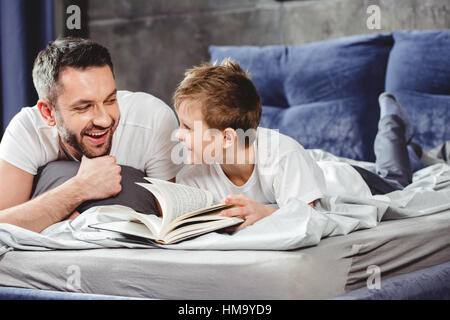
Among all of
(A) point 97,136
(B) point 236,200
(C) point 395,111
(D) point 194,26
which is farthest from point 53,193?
(D) point 194,26

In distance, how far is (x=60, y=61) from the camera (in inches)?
63.2

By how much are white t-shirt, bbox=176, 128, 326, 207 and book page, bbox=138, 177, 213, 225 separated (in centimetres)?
23

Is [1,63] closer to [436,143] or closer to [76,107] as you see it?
[76,107]

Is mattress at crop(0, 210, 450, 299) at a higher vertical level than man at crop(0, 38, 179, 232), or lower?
lower

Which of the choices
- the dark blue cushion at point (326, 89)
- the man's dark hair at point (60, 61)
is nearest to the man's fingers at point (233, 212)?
the man's dark hair at point (60, 61)

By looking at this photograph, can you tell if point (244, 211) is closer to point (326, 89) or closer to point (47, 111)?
point (47, 111)

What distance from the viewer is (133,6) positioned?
342cm

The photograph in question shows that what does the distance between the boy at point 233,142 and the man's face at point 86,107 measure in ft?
0.63

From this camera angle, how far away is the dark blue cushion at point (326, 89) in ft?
7.97

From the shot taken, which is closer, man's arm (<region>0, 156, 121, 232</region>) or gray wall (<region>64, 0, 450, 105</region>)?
man's arm (<region>0, 156, 121, 232</region>)

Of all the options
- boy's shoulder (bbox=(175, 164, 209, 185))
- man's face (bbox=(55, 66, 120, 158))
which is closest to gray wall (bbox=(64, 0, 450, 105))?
boy's shoulder (bbox=(175, 164, 209, 185))

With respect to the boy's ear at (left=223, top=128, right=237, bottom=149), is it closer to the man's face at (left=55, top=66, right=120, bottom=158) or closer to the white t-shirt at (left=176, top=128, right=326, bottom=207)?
the white t-shirt at (left=176, top=128, right=326, bottom=207)

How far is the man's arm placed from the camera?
1438mm

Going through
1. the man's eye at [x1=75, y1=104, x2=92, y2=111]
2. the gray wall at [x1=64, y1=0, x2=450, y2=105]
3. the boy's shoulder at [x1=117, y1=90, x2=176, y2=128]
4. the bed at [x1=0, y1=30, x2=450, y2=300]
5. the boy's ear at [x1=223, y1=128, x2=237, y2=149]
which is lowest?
the bed at [x1=0, y1=30, x2=450, y2=300]
